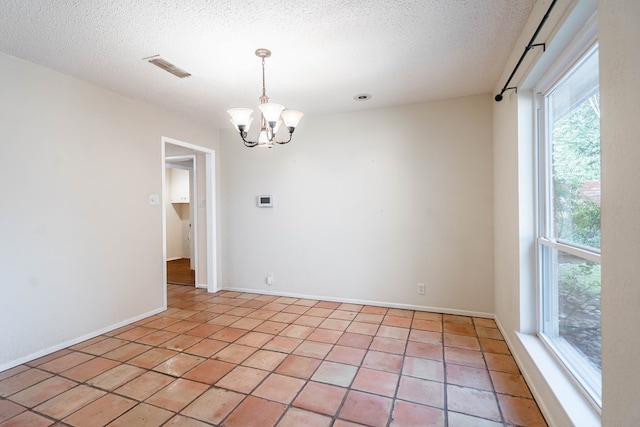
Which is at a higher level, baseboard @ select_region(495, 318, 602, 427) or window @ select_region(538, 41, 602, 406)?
window @ select_region(538, 41, 602, 406)

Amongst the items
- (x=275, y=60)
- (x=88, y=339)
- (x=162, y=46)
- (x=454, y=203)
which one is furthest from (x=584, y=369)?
(x=88, y=339)

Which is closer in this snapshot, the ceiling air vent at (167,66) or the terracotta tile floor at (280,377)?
the terracotta tile floor at (280,377)

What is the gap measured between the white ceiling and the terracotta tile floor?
2.47 m

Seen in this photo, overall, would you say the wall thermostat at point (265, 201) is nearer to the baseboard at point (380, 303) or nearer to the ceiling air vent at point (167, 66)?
the baseboard at point (380, 303)

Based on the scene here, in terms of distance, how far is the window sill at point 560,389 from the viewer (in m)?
1.40

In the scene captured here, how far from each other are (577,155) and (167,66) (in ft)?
10.1

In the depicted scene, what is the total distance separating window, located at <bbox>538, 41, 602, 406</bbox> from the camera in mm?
1555

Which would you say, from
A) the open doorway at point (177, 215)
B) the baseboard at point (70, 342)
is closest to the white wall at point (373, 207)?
the baseboard at point (70, 342)

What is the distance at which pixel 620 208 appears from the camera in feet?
3.45

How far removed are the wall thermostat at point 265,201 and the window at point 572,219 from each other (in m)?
3.10

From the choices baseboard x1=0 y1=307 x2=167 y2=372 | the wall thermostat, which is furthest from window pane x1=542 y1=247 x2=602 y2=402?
baseboard x1=0 y1=307 x2=167 y2=372

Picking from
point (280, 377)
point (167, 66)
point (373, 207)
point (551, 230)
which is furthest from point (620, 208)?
point (167, 66)

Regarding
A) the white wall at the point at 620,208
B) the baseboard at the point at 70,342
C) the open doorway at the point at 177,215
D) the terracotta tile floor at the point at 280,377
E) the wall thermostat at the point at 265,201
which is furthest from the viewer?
the open doorway at the point at 177,215

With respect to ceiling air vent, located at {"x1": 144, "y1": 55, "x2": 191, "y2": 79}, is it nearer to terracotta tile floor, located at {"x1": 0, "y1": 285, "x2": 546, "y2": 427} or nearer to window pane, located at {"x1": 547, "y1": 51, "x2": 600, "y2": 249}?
terracotta tile floor, located at {"x1": 0, "y1": 285, "x2": 546, "y2": 427}
